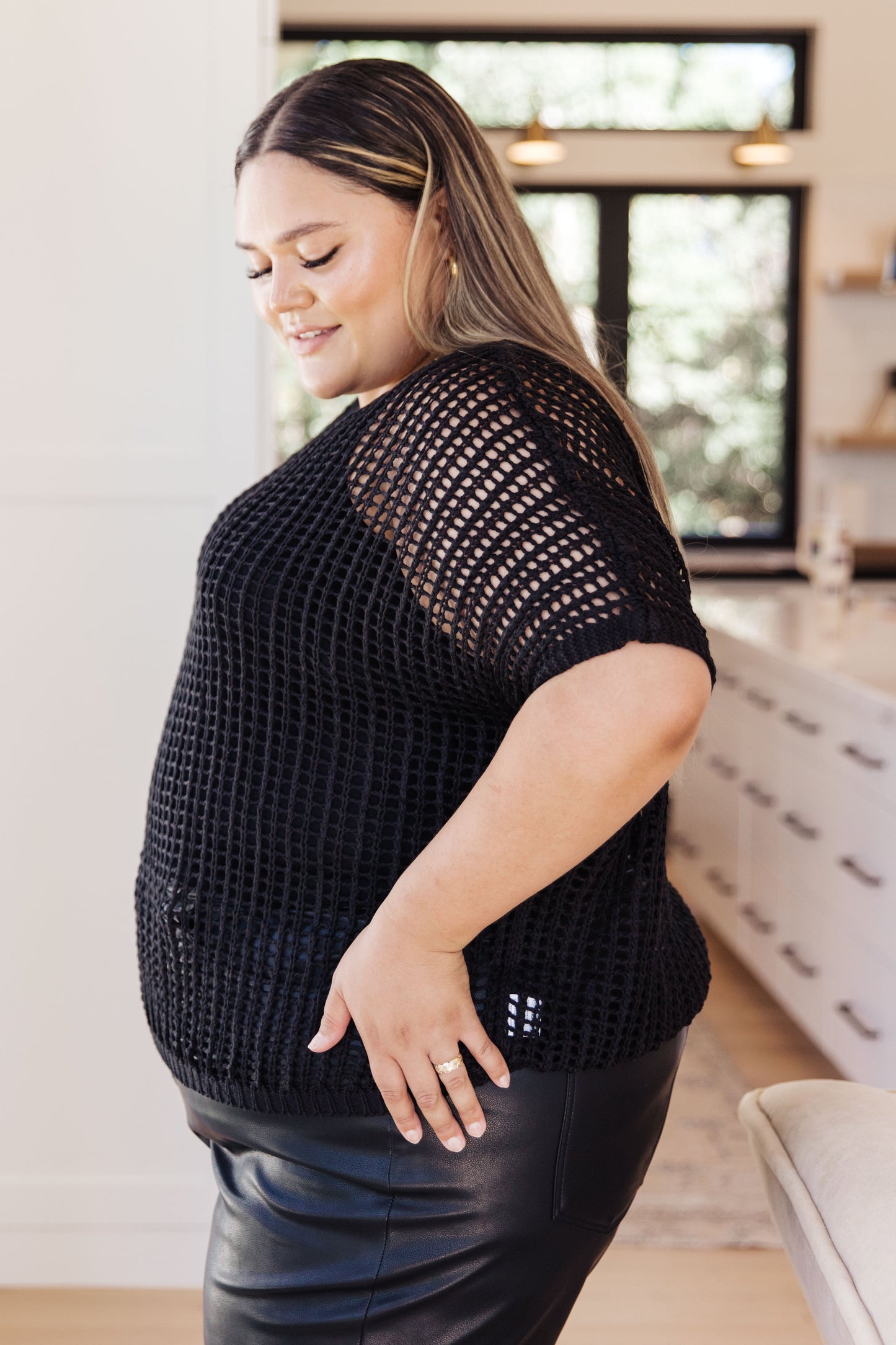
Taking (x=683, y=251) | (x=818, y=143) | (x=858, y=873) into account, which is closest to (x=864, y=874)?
(x=858, y=873)

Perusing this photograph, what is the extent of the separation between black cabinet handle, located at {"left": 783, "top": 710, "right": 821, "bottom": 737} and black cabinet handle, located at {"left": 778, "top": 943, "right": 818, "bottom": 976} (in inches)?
18.5

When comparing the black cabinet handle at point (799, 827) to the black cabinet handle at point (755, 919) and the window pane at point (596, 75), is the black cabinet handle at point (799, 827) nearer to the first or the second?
the black cabinet handle at point (755, 919)

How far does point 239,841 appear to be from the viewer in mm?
945

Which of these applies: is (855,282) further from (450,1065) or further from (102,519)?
(450,1065)

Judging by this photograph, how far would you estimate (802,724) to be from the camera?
2.84 metres

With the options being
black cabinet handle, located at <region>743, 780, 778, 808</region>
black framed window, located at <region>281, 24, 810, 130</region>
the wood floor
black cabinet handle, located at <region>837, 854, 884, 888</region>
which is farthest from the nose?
black framed window, located at <region>281, 24, 810, 130</region>

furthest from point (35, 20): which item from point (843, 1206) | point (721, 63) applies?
point (721, 63)

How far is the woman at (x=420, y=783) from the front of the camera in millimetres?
786

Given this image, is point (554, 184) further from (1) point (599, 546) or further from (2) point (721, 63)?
(1) point (599, 546)

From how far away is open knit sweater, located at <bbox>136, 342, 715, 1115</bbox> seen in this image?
0.79 metres

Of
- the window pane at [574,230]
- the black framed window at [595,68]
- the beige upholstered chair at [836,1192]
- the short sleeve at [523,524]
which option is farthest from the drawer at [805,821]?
A: the black framed window at [595,68]

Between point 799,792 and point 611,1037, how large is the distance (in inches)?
81.1

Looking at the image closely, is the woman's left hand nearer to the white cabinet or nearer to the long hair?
the long hair

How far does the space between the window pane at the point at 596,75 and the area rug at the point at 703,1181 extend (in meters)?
4.07
